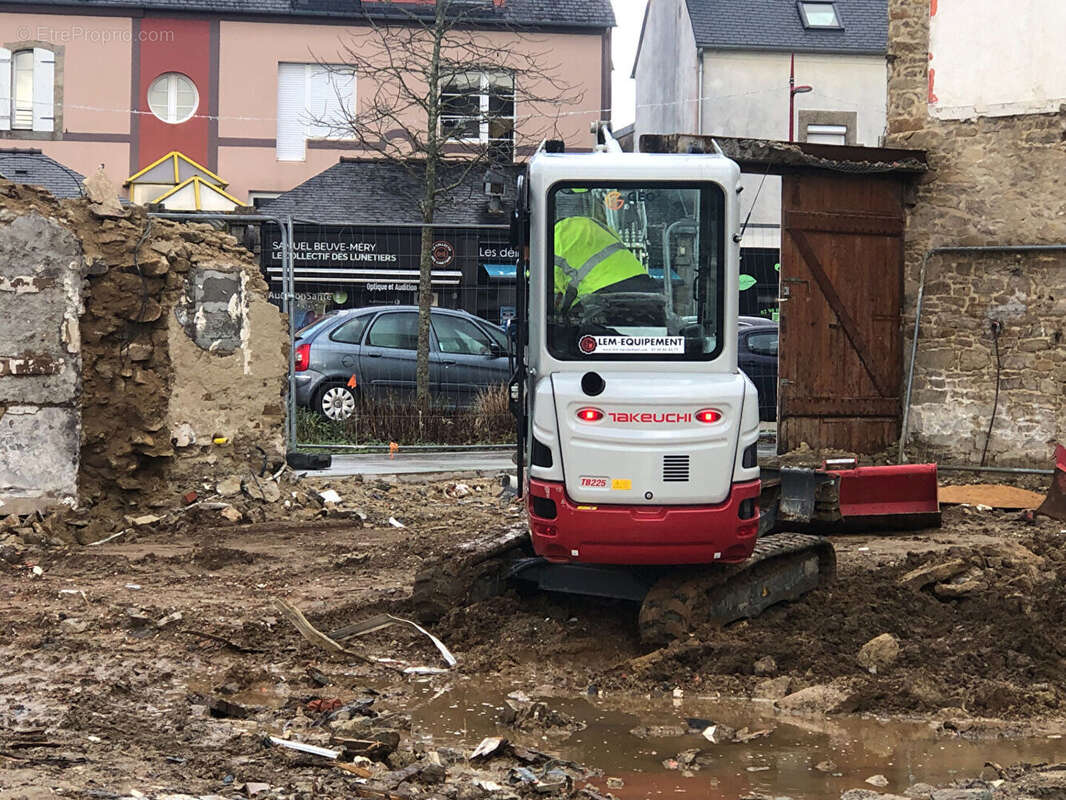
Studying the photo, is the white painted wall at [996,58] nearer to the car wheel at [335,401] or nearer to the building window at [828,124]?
the car wheel at [335,401]

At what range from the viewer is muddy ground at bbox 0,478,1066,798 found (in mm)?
6059

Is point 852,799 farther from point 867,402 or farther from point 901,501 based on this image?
point 867,402

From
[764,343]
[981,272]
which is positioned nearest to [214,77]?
[764,343]

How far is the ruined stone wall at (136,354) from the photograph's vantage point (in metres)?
11.8

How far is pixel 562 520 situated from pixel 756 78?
1020 inches

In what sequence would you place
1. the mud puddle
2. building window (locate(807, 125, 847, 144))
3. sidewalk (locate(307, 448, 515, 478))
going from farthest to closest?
building window (locate(807, 125, 847, 144)) → sidewalk (locate(307, 448, 515, 478)) → the mud puddle

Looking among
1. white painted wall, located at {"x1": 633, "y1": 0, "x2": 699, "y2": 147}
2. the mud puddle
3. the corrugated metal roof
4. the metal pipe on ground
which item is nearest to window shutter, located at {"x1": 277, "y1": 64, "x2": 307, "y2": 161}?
the corrugated metal roof

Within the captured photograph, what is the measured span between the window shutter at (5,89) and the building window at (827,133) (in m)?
Result: 17.6

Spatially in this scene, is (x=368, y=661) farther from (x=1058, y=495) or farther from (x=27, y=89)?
(x=27, y=89)

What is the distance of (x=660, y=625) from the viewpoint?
26.7 ft

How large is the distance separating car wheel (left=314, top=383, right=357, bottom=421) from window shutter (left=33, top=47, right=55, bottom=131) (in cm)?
1808

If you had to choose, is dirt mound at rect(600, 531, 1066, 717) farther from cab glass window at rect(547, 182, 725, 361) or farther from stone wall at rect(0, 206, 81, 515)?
stone wall at rect(0, 206, 81, 515)

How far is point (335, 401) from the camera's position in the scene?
1759 centimetres

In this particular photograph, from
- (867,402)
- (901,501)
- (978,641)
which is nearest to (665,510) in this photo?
(978,641)
